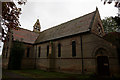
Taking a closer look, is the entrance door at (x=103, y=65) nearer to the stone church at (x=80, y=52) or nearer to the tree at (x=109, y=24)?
the stone church at (x=80, y=52)

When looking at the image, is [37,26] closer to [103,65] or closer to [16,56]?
[16,56]

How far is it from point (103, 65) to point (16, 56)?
1910cm

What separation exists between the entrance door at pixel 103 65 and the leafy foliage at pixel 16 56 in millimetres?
18143

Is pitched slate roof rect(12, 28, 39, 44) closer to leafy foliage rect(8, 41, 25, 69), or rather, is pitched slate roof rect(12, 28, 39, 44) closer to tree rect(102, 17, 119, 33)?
leafy foliage rect(8, 41, 25, 69)

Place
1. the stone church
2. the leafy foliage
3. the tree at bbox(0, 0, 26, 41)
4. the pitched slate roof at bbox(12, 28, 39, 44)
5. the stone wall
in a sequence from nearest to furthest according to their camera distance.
A: 1. the tree at bbox(0, 0, 26, 41)
2. the stone wall
3. the stone church
4. the leafy foliage
5. the pitched slate roof at bbox(12, 28, 39, 44)

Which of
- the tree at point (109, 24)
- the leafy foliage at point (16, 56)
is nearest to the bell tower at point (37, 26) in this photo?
the leafy foliage at point (16, 56)

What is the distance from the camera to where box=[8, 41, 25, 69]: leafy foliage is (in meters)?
20.4

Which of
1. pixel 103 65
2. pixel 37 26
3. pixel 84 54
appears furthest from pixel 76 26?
pixel 37 26

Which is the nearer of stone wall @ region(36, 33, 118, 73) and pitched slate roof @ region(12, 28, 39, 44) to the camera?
stone wall @ region(36, 33, 118, 73)

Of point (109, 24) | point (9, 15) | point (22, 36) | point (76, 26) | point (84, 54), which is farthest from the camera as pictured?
point (109, 24)

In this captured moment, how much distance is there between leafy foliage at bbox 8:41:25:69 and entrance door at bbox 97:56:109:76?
18143 millimetres

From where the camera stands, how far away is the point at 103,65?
12.4 meters

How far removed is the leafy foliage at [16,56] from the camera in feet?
66.8

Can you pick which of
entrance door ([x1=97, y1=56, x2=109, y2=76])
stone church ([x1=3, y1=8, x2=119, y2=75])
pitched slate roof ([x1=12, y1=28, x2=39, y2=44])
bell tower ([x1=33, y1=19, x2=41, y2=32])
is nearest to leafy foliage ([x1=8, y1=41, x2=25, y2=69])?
stone church ([x1=3, y1=8, x2=119, y2=75])
